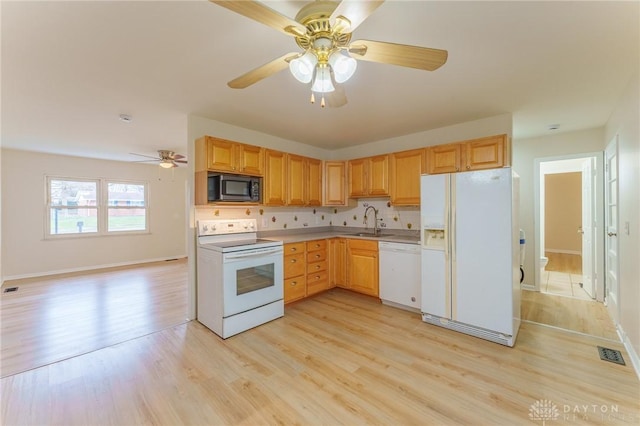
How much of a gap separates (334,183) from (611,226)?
3.51 metres

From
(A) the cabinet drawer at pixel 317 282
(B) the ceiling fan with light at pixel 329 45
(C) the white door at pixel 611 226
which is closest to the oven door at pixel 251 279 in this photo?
(A) the cabinet drawer at pixel 317 282

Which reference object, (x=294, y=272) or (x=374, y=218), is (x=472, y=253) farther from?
(x=294, y=272)

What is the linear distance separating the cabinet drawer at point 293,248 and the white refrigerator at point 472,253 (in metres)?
1.56

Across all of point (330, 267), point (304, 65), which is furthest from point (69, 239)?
point (304, 65)

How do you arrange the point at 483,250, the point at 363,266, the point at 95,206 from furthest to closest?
the point at 95,206 → the point at 363,266 → the point at 483,250

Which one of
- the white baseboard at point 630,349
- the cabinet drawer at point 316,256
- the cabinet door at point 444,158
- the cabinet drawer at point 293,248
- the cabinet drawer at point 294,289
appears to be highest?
the cabinet door at point 444,158

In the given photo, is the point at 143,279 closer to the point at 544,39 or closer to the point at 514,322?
the point at 514,322

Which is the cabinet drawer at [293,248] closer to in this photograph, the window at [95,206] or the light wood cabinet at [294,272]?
the light wood cabinet at [294,272]

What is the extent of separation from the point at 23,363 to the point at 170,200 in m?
5.09

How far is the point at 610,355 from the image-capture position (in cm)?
236

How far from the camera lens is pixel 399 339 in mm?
2699

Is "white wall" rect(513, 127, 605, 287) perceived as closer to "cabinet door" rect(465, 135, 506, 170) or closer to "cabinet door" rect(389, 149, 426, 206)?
"cabinet door" rect(465, 135, 506, 170)

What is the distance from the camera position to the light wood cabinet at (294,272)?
348 cm

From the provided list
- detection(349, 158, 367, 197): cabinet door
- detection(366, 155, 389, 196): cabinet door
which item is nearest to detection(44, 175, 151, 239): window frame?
detection(349, 158, 367, 197): cabinet door
